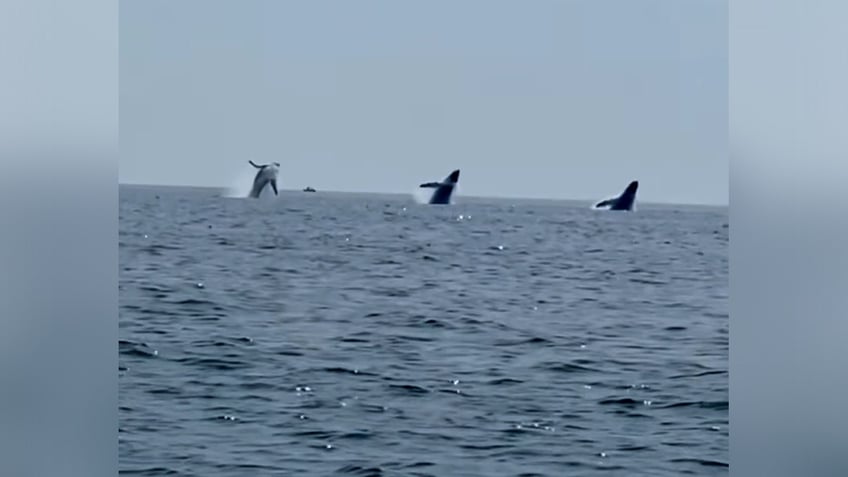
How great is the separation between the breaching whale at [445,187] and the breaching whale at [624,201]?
1.50ft

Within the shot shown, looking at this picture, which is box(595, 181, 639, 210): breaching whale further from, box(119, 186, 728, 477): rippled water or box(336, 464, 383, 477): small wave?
box(336, 464, 383, 477): small wave

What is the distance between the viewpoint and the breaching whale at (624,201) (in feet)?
11.3

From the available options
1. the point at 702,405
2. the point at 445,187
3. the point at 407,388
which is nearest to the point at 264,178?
the point at 445,187

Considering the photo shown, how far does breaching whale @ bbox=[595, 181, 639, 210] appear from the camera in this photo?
3.44 meters

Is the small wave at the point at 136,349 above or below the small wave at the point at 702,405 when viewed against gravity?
above

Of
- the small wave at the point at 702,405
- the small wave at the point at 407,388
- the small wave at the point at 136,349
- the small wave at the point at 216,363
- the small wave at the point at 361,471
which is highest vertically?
the small wave at the point at 136,349

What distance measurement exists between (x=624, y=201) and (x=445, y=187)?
1.86ft

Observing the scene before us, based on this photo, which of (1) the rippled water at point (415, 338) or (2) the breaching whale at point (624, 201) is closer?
(1) the rippled water at point (415, 338)

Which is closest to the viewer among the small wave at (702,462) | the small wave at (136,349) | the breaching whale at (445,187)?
the small wave at (702,462)

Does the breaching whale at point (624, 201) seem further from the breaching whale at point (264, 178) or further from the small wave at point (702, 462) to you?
the breaching whale at point (264, 178)

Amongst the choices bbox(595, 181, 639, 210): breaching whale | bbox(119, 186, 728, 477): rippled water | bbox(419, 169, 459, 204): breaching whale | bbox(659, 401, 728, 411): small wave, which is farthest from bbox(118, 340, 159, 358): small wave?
bbox(659, 401, 728, 411): small wave

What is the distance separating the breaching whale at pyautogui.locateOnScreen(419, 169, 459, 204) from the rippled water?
0.05 m

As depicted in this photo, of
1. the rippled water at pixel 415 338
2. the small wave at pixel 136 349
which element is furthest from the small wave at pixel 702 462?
the small wave at pixel 136 349
